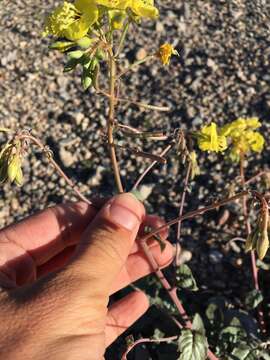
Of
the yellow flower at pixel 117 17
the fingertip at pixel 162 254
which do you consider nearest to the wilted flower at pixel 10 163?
the yellow flower at pixel 117 17

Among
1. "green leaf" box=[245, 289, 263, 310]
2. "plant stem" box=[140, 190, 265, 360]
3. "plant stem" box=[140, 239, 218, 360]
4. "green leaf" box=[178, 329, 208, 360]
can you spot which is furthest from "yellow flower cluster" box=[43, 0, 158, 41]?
"green leaf" box=[245, 289, 263, 310]

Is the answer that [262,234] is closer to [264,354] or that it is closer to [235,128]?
[235,128]

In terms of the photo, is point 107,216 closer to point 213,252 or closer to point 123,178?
point 213,252

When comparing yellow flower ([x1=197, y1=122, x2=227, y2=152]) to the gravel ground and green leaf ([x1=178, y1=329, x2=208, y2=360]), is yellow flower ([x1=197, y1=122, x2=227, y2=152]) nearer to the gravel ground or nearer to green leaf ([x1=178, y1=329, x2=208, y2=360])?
green leaf ([x1=178, y1=329, x2=208, y2=360])

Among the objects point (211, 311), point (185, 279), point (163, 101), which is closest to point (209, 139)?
point (185, 279)

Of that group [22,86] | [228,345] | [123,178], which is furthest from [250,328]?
[22,86]

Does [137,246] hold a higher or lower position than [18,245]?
lower
